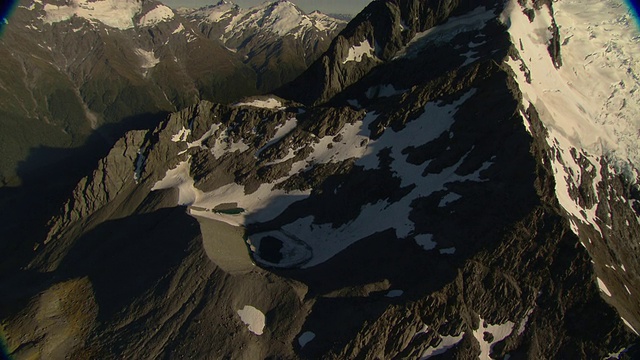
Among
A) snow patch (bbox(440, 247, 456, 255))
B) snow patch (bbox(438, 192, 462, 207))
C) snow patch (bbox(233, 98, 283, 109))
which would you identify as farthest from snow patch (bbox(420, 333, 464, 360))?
snow patch (bbox(233, 98, 283, 109))

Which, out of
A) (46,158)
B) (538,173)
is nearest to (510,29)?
(538,173)

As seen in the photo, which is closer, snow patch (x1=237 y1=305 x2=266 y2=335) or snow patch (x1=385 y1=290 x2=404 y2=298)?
snow patch (x1=385 y1=290 x2=404 y2=298)

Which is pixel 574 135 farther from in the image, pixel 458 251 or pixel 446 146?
pixel 458 251

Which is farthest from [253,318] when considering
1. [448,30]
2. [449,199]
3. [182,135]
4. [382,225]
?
[448,30]

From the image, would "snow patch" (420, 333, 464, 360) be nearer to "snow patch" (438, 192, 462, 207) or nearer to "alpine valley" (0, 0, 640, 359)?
"alpine valley" (0, 0, 640, 359)

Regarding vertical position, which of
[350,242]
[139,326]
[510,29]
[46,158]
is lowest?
[46,158]

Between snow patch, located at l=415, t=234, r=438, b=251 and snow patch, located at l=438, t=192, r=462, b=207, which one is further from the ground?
snow patch, located at l=438, t=192, r=462, b=207

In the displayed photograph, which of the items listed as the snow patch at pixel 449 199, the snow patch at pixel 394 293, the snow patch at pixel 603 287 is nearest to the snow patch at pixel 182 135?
the snow patch at pixel 449 199

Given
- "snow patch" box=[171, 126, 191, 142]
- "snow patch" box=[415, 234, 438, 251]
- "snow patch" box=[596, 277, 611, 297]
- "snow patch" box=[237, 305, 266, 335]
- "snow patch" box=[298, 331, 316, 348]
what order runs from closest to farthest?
"snow patch" box=[596, 277, 611, 297] < "snow patch" box=[298, 331, 316, 348] < "snow patch" box=[237, 305, 266, 335] < "snow patch" box=[415, 234, 438, 251] < "snow patch" box=[171, 126, 191, 142]

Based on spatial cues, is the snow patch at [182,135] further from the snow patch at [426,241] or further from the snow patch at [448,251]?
the snow patch at [448,251]
